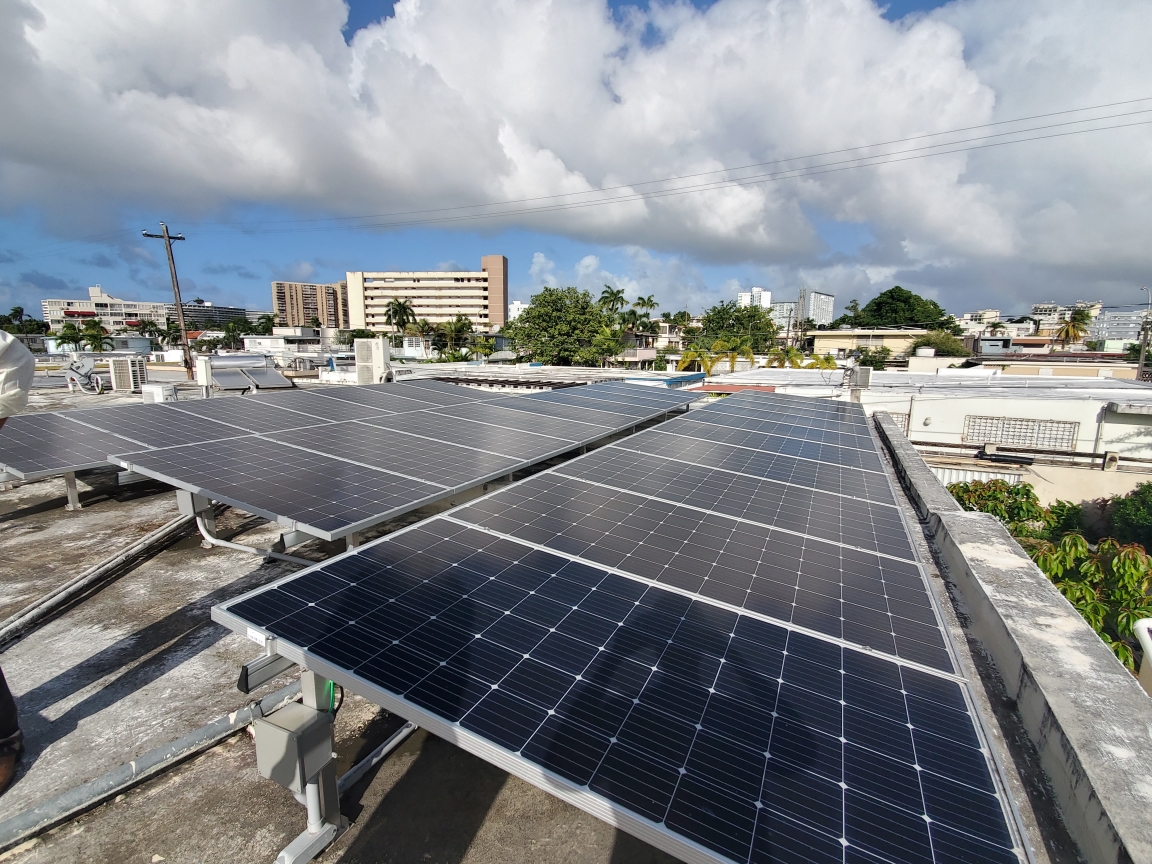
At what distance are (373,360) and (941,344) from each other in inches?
4020

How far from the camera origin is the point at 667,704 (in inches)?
144

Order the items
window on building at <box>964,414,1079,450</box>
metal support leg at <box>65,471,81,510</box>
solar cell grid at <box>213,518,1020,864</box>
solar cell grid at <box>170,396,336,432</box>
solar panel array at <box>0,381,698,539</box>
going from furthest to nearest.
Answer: window on building at <box>964,414,1079,450</box>, metal support leg at <box>65,471,81,510</box>, solar cell grid at <box>170,396,336,432</box>, solar panel array at <box>0,381,698,539</box>, solar cell grid at <box>213,518,1020,864</box>

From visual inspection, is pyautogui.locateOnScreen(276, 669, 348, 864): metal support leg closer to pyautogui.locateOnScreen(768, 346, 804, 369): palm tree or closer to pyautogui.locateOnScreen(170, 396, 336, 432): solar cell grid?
pyautogui.locateOnScreen(170, 396, 336, 432): solar cell grid

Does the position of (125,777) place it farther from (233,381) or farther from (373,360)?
(233,381)

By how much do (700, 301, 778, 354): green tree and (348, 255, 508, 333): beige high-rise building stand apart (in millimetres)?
76094

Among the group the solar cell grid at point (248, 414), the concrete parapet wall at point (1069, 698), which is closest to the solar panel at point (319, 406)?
the solar cell grid at point (248, 414)

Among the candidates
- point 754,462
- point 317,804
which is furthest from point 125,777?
point 754,462

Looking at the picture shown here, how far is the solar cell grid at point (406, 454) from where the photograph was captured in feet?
28.3

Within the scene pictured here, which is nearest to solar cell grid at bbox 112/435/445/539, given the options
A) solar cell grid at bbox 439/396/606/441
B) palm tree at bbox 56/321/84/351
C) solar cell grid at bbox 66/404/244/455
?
solar cell grid at bbox 66/404/244/455

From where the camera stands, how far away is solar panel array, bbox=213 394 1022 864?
9.61ft

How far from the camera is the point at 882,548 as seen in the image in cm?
666

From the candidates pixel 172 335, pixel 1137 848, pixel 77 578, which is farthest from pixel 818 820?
pixel 172 335

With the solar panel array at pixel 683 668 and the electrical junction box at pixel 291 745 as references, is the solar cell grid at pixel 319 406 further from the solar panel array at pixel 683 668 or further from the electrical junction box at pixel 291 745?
the electrical junction box at pixel 291 745

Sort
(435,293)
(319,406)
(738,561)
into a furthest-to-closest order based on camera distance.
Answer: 1. (435,293)
2. (319,406)
3. (738,561)
